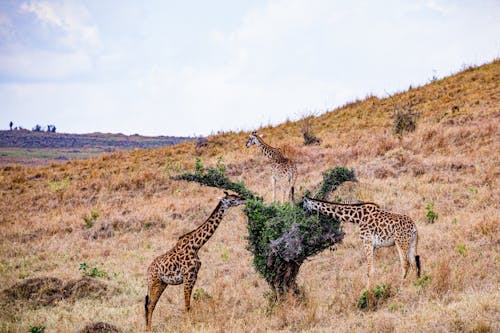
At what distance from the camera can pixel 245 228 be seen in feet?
49.4

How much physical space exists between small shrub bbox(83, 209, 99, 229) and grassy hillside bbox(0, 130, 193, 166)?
5249 cm

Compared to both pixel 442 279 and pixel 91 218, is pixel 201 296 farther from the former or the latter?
pixel 91 218

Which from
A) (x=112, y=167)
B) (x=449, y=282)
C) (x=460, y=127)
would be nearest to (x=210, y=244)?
(x=449, y=282)

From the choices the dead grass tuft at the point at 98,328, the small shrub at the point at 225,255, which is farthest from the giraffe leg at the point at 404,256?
the dead grass tuft at the point at 98,328

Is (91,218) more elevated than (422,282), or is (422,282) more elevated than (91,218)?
(422,282)

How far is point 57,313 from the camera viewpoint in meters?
9.92

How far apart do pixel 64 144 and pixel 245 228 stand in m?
78.7

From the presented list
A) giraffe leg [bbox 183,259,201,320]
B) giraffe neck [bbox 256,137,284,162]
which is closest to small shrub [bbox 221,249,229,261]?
giraffe leg [bbox 183,259,201,320]

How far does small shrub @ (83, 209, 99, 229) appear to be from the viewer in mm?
17277

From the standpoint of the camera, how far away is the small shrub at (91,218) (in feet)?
56.7

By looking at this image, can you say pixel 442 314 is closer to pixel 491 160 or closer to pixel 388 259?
pixel 388 259

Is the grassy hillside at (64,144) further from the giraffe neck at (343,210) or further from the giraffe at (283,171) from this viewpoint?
the giraffe neck at (343,210)

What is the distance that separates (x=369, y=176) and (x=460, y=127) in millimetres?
6132

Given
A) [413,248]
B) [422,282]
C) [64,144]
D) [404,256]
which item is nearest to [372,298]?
[422,282]
